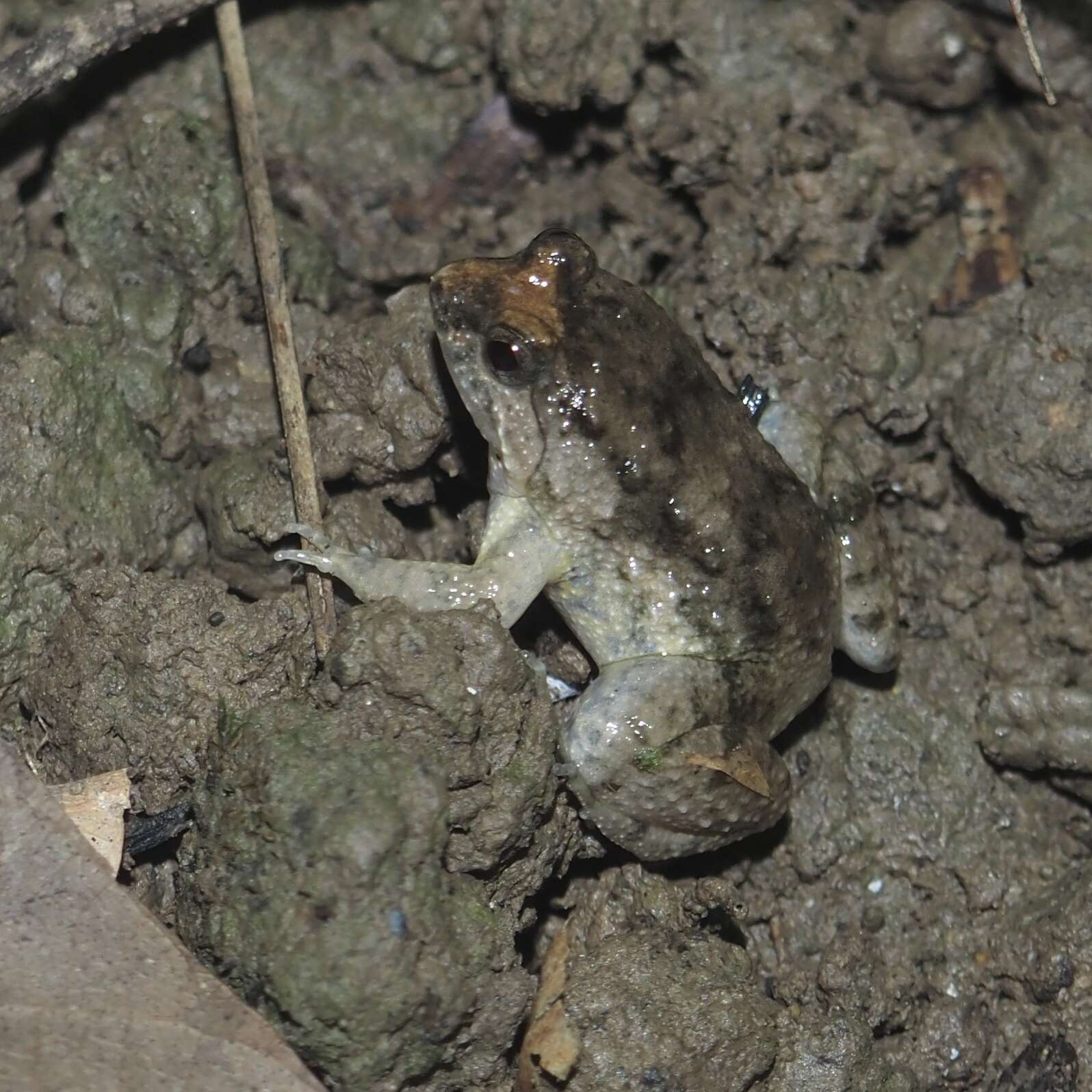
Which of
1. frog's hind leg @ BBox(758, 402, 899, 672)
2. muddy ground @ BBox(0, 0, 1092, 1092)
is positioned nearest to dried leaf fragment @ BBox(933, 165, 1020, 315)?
muddy ground @ BBox(0, 0, 1092, 1092)

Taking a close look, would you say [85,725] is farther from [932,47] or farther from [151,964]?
[932,47]

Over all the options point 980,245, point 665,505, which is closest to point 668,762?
point 665,505

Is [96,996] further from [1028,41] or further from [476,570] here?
[1028,41]

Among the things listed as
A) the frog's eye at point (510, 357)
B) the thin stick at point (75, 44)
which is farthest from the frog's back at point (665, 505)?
the thin stick at point (75, 44)

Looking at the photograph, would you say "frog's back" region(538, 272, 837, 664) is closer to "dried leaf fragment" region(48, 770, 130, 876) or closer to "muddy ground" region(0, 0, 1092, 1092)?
"muddy ground" region(0, 0, 1092, 1092)

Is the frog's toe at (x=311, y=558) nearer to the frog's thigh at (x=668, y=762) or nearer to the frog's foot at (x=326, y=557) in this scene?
the frog's foot at (x=326, y=557)

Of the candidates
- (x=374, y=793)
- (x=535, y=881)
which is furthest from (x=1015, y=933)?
(x=374, y=793)
